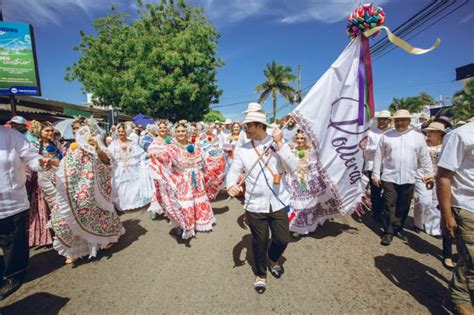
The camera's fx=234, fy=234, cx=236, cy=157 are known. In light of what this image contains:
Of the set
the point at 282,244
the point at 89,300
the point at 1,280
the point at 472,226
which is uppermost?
the point at 472,226

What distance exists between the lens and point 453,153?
193 centimetres

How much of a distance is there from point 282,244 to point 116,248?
2.72 metres

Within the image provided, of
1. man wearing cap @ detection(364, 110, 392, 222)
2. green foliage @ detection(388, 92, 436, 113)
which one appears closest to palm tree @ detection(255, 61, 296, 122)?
green foliage @ detection(388, 92, 436, 113)

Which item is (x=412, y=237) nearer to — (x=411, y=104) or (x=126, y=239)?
(x=126, y=239)

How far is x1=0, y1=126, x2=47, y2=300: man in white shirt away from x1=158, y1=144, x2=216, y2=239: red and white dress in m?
1.67

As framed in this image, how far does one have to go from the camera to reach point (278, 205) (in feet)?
8.20

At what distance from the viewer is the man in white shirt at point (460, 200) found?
6.31ft

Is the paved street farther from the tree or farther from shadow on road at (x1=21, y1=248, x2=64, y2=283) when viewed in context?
the tree

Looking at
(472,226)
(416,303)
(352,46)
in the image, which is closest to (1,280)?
(416,303)

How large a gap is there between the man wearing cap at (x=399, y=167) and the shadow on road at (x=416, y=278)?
1.61 feet

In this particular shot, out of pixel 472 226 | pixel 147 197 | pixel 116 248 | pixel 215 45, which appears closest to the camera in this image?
pixel 472 226

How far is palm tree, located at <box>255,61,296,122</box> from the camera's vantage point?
1204 inches

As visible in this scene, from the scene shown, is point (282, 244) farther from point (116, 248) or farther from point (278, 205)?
point (116, 248)

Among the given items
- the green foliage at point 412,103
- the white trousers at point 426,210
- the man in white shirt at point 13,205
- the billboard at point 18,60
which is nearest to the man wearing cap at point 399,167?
the white trousers at point 426,210
